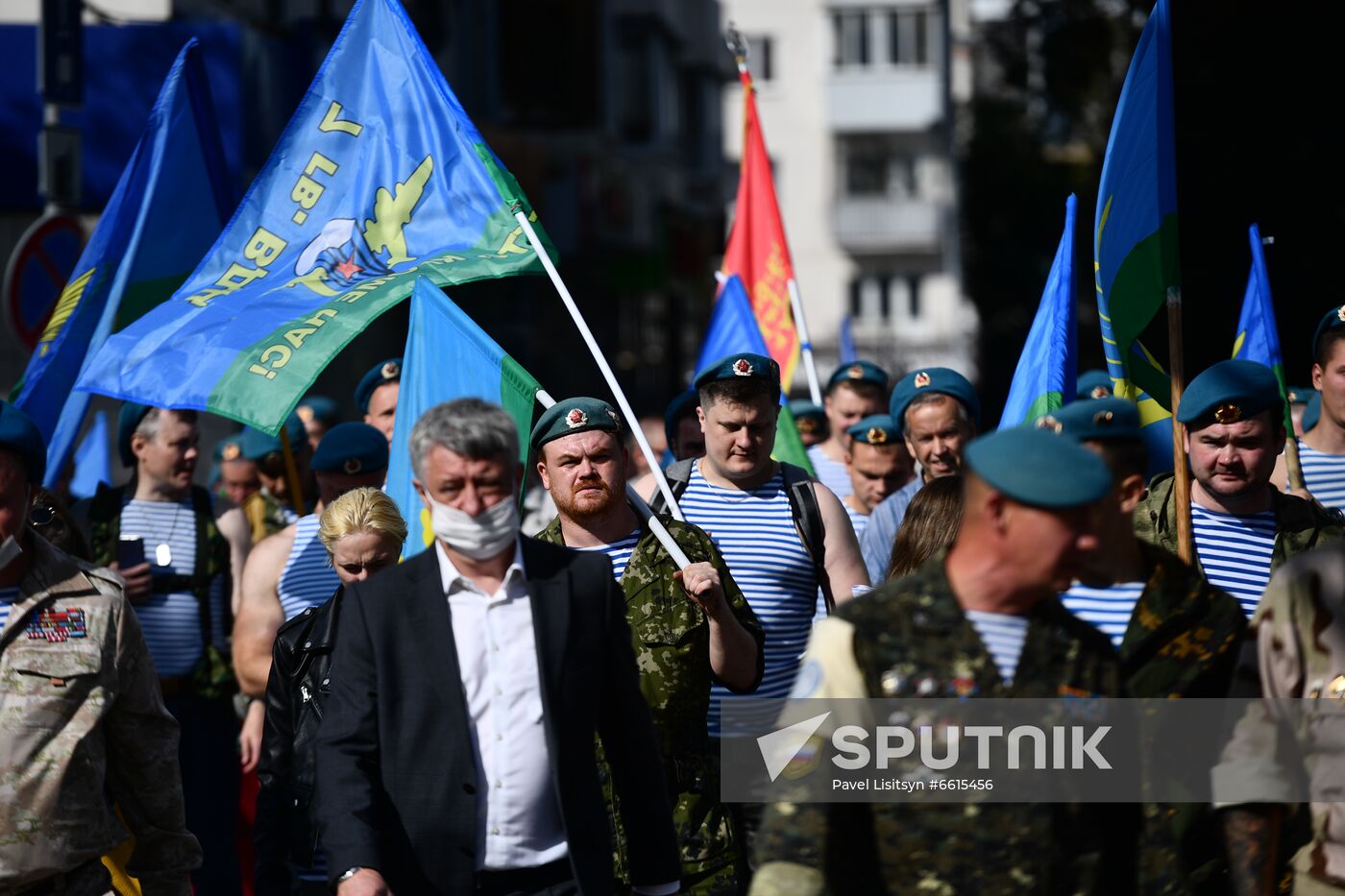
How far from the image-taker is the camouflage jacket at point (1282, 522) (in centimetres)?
521

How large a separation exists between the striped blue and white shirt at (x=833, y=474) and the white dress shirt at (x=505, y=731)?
5320 millimetres

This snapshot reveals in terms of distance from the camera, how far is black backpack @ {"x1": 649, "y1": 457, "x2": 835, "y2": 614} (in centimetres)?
607

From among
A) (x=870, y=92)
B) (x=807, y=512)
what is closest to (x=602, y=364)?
(x=807, y=512)

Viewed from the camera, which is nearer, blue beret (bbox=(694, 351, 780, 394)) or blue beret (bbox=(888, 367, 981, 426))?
blue beret (bbox=(694, 351, 780, 394))

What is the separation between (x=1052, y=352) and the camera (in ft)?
22.5

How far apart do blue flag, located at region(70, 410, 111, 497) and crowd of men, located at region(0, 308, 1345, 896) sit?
3.62 metres

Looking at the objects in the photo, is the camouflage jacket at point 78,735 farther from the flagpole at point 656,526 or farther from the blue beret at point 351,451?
the blue beret at point 351,451

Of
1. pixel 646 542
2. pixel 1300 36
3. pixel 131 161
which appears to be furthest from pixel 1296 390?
pixel 1300 36

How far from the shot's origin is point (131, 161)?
25.5 ft

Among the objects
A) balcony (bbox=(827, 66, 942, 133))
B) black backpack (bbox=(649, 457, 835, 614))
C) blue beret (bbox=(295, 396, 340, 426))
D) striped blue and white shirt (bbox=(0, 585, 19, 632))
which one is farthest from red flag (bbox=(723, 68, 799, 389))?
balcony (bbox=(827, 66, 942, 133))

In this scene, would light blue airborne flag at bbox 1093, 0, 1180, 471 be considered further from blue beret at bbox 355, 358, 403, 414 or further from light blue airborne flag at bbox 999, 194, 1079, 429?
blue beret at bbox 355, 358, 403, 414

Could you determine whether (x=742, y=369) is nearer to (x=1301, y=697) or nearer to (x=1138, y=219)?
(x=1138, y=219)

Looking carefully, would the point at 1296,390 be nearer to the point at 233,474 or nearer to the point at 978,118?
the point at 233,474

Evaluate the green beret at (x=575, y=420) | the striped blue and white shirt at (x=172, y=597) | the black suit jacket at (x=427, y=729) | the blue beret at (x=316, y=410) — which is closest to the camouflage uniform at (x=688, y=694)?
the green beret at (x=575, y=420)
